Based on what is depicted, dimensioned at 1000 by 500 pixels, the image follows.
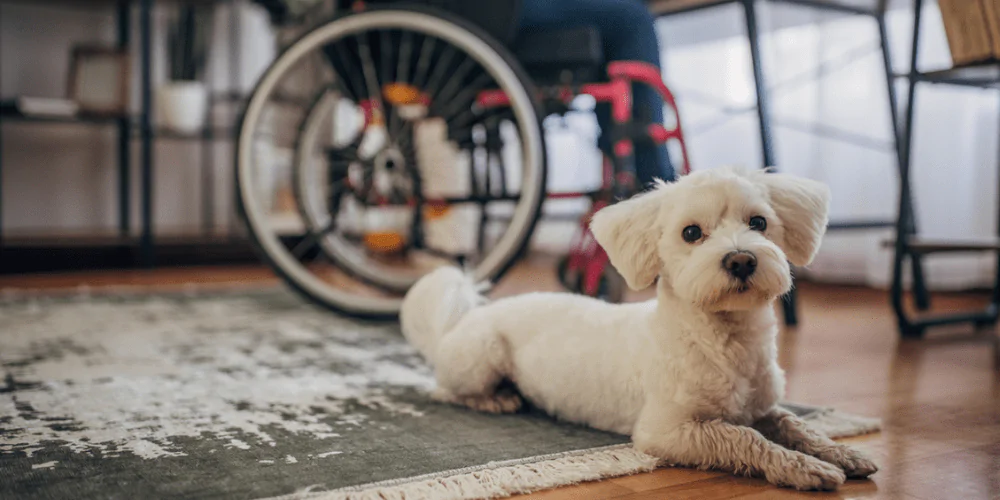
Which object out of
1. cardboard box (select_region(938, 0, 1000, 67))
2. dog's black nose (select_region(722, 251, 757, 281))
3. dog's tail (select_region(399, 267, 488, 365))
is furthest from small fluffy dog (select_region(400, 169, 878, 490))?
cardboard box (select_region(938, 0, 1000, 67))

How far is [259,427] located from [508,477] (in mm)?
378

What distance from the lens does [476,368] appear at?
Answer: 1230mm

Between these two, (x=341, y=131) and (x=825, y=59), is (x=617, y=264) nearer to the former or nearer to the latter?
(x=825, y=59)

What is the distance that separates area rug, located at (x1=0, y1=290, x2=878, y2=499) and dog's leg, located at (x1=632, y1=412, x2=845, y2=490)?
32 millimetres

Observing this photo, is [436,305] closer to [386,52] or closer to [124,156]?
[386,52]

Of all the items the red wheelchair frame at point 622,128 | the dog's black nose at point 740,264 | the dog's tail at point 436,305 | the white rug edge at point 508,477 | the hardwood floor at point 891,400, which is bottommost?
the hardwood floor at point 891,400

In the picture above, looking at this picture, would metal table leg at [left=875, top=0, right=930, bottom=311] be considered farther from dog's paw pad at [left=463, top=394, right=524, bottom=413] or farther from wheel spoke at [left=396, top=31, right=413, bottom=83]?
dog's paw pad at [left=463, top=394, right=524, bottom=413]

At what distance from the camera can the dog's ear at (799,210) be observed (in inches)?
39.5

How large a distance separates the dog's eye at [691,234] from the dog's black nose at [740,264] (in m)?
0.08

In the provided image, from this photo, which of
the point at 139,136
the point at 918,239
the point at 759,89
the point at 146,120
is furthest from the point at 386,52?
the point at 139,136

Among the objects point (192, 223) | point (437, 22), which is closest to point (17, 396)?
point (437, 22)

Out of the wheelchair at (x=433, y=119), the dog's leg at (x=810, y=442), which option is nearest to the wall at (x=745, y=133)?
the wheelchair at (x=433, y=119)

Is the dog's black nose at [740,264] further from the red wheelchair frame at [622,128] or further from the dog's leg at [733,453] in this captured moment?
the red wheelchair frame at [622,128]

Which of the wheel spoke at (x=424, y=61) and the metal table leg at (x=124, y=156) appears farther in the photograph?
the metal table leg at (x=124, y=156)
